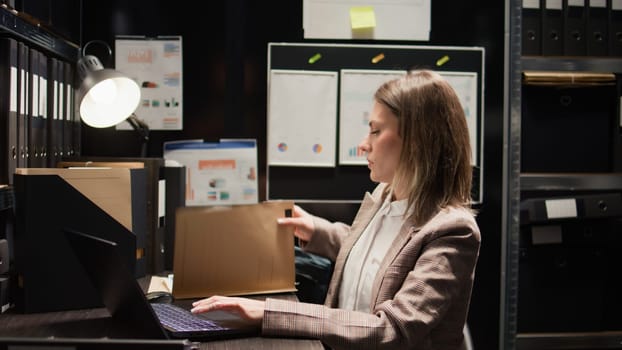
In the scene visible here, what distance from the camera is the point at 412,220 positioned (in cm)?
142

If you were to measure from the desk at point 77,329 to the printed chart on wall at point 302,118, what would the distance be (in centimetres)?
118

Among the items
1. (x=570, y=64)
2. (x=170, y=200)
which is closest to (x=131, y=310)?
(x=170, y=200)

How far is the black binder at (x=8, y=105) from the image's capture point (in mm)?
1504

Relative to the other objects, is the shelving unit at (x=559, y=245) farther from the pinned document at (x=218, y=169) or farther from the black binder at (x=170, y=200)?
the black binder at (x=170, y=200)

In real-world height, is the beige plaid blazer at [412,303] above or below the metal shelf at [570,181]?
below

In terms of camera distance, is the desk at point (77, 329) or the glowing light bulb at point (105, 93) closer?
the desk at point (77, 329)

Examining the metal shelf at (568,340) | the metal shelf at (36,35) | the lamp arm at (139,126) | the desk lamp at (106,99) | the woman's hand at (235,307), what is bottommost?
the metal shelf at (568,340)

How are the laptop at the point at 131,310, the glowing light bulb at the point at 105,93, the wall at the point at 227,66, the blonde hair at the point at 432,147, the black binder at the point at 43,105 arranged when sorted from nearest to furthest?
the laptop at the point at 131,310 < the blonde hair at the point at 432,147 < the black binder at the point at 43,105 < the glowing light bulb at the point at 105,93 < the wall at the point at 227,66

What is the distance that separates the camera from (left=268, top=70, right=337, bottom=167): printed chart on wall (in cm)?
241

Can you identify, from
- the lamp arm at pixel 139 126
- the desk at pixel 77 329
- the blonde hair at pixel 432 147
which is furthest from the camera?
the lamp arm at pixel 139 126

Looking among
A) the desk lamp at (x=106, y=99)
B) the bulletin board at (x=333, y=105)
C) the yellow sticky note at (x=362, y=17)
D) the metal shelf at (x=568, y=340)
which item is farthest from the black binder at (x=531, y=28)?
the desk lamp at (x=106, y=99)

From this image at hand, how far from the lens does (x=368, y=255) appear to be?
156 centimetres

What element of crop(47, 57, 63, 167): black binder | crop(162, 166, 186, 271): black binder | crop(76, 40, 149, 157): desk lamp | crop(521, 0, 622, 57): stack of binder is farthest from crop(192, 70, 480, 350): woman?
crop(521, 0, 622, 57): stack of binder

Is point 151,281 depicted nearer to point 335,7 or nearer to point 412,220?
point 412,220
